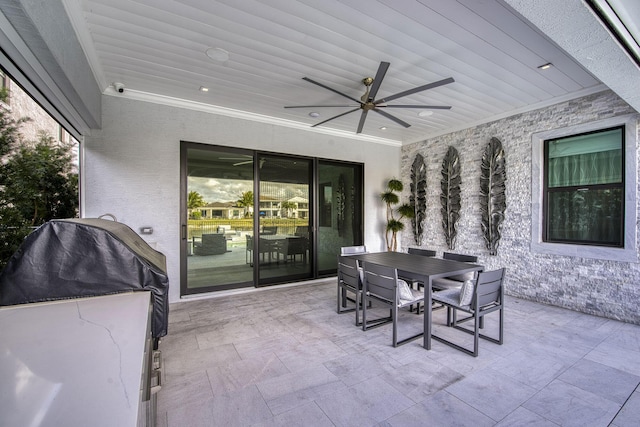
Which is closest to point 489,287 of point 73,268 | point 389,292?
point 389,292

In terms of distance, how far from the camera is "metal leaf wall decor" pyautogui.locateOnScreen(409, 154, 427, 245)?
5910mm

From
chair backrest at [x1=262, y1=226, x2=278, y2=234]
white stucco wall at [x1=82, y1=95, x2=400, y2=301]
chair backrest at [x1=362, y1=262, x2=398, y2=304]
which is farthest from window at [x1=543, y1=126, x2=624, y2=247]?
white stucco wall at [x1=82, y1=95, x2=400, y2=301]

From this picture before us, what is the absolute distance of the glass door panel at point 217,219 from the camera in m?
4.34

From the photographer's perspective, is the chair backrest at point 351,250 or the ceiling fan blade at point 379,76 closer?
the ceiling fan blade at point 379,76

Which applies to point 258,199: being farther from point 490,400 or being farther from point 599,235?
point 599,235

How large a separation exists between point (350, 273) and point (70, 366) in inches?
114

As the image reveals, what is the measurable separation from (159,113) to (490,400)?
193 inches

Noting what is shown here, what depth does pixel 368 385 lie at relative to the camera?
217 cm

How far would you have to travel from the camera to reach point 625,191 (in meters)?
3.47

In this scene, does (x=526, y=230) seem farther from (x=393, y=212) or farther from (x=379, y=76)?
(x=379, y=76)

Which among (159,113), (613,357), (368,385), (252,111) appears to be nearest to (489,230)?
(613,357)

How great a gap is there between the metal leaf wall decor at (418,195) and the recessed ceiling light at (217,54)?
4367 mm

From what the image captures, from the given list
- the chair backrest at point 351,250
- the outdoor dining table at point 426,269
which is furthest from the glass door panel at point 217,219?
the outdoor dining table at point 426,269

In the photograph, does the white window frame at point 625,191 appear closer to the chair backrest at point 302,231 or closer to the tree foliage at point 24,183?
the chair backrest at point 302,231
